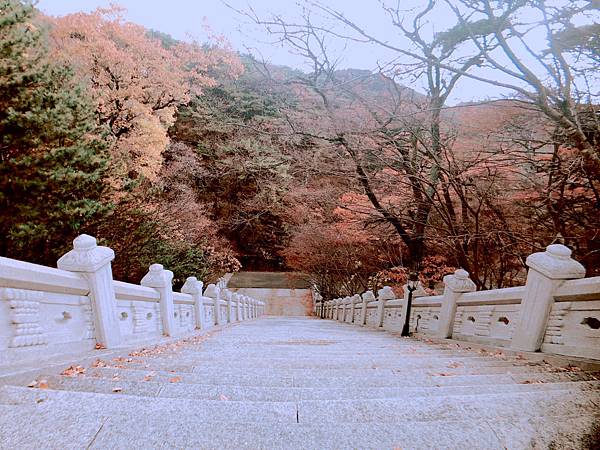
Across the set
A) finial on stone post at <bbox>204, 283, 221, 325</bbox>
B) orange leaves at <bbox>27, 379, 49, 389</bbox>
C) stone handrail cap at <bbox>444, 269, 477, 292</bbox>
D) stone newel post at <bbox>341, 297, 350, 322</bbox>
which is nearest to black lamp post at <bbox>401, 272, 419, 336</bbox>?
stone handrail cap at <bbox>444, 269, 477, 292</bbox>

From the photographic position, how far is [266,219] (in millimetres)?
36625

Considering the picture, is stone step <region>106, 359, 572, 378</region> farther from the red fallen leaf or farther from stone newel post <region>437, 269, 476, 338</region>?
stone newel post <region>437, 269, 476, 338</region>

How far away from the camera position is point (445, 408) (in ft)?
7.16

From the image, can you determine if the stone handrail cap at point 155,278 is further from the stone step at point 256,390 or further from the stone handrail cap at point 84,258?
the stone step at point 256,390

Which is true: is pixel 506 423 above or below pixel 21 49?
below

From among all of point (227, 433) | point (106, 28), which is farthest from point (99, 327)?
point (106, 28)

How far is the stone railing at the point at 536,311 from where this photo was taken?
4.15 metres

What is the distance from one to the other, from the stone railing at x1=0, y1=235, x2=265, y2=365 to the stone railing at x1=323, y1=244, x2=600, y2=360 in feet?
15.2

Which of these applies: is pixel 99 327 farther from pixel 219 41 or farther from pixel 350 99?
pixel 219 41

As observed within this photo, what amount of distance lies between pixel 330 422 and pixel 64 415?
120 centimetres

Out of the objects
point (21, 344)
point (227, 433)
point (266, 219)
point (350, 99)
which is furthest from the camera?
point (266, 219)

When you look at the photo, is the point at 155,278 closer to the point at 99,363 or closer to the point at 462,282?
the point at 99,363

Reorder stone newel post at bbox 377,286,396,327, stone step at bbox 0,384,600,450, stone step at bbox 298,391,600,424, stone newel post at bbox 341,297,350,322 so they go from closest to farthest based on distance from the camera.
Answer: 1. stone step at bbox 0,384,600,450
2. stone step at bbox 298,391,600,424
3. stone newel post at bbox 377,286,396,327
4. stone newel post at bbox 341,297,350,322

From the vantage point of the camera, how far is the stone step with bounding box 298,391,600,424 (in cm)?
209
